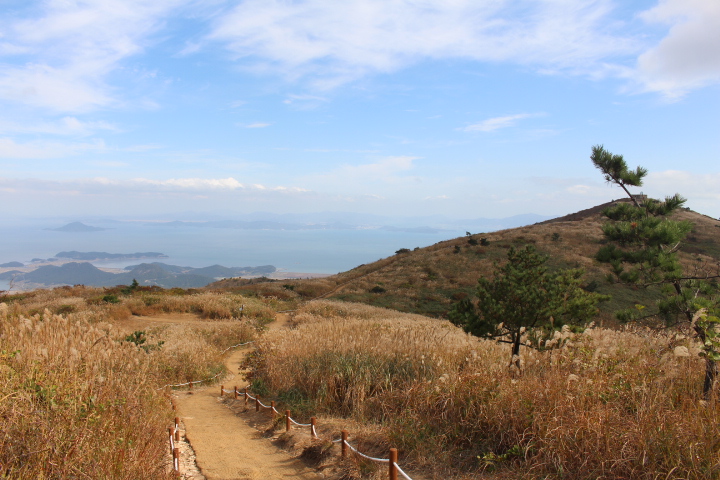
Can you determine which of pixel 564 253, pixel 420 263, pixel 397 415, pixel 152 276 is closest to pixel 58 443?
pixel 397 415

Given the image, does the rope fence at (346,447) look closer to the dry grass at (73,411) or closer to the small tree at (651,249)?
the dry grass at (73,411)

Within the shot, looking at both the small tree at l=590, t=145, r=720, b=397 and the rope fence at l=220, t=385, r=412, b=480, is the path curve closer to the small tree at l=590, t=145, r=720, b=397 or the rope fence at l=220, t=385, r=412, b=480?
the rope fence at l=220, t=385, r=412, b=480

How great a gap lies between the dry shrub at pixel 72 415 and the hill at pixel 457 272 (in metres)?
27.0

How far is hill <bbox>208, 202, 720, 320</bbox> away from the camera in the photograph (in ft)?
108

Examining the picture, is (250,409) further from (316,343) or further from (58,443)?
(58,443)

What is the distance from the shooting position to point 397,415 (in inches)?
220

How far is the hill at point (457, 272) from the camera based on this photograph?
33062 millimetres

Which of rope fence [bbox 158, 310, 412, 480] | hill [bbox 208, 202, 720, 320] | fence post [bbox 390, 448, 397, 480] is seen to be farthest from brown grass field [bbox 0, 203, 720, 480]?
hill [bbox 208, 202, 720, 320]

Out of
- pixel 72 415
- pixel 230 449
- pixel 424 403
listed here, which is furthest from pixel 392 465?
pixel 230 449

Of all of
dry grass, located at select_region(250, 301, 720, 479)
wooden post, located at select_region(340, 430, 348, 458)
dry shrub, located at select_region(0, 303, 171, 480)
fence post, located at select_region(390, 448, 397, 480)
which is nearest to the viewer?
dry shrub, located at select_region(0, 303, 171, 480)

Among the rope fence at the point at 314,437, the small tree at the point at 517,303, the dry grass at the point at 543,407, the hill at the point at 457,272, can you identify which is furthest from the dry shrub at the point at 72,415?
the hill at the point at 457,272

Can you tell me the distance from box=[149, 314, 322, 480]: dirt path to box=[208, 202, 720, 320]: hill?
77.1ft

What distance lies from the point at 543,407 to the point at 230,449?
13.7ft

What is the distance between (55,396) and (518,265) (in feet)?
27.3
